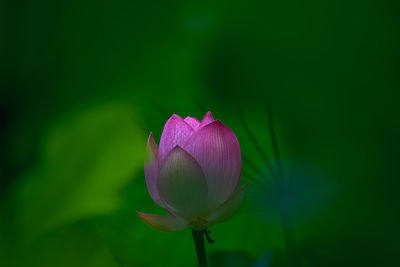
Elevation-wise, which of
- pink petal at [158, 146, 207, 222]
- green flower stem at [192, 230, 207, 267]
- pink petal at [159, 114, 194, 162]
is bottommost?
green flower stem at [192, 230, 207, 267]

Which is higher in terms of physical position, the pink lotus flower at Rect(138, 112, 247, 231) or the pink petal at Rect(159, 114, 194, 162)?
the pink petal at Rect(159, 114, 194, 162)

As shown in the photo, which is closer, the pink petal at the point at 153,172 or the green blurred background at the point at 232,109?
the pink petal at the point at 153,172

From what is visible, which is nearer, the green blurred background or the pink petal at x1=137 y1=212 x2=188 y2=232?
the pink petal at x1=137 y1=212 x2=188 y2=232

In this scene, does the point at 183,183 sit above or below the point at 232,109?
below

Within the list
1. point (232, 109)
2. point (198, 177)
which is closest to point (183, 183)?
point (198, 177)

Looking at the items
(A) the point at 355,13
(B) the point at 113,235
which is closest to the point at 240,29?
(A) the point at 355,13

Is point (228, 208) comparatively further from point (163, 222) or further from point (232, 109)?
point (232, 109)

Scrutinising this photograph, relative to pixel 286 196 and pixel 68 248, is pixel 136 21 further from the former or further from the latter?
pixel 68 248
